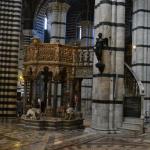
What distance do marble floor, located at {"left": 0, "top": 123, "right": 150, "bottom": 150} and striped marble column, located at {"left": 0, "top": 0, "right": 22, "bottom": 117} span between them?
3.70 m

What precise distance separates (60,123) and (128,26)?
13.0 meters

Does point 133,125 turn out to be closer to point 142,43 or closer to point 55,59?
point 55,59

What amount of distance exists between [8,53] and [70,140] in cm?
748

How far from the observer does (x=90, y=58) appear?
15117 millimetres

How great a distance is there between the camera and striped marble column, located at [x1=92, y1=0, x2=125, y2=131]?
12.8m

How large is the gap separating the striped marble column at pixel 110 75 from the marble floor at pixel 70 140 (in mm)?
669


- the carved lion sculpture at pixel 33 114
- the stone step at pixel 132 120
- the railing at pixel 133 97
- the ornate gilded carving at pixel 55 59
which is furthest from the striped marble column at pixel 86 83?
the stone step at pixel 132 120

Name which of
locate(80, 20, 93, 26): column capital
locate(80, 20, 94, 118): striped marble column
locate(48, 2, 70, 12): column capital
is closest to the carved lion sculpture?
locate(80, 20, 94, 118): striped marble column

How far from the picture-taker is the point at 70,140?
10.7 metres

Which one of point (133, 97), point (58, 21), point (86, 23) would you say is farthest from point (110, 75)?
point (86, 23)

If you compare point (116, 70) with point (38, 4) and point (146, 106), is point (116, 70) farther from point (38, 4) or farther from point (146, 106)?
point (38, 4)

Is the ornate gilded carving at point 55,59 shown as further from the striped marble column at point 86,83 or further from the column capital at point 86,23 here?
the column capital at point 86,23

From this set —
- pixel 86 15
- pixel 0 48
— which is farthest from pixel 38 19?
pixel 0 48

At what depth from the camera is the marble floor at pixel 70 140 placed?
9.42 meters
